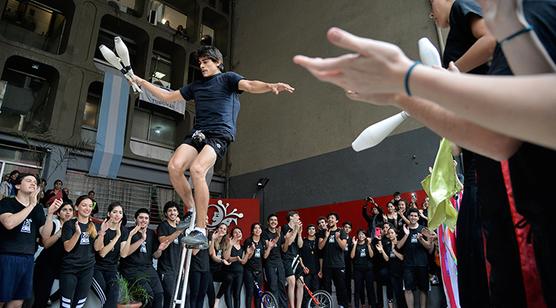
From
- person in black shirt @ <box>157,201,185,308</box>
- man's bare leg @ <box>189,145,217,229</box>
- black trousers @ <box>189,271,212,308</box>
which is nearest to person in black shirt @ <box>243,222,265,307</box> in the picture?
black trousers @ <box>189,271,212,308</box>

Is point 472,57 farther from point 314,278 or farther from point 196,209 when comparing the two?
point 314,278

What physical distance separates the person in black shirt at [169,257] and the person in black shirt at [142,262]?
21 centimetres

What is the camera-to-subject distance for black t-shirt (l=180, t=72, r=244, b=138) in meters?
2.91

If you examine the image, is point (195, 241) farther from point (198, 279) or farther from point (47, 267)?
point (198, 279)

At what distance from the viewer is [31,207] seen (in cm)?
392

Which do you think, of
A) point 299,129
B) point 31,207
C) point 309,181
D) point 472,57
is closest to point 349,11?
point 299,129

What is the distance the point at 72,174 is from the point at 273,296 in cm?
690

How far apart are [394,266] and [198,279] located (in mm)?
3132

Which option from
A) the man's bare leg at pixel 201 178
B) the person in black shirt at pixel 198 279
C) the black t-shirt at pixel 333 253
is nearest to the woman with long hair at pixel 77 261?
the person in black shirt at pixel 198 279

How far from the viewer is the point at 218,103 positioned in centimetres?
294

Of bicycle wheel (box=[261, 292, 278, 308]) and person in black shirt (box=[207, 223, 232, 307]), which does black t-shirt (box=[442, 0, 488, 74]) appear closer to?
person in black shirt (box=[207, 223, 232, 307])

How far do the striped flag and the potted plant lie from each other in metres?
6.64

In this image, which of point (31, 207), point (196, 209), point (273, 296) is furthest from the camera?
point (273, 296)

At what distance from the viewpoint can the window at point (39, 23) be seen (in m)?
→ 10.8
